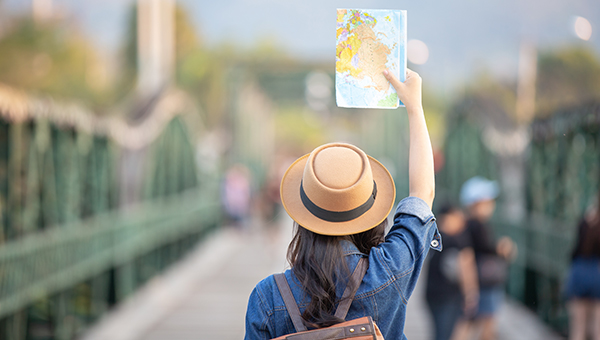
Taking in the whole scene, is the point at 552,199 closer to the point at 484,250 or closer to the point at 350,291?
the point at 484,250

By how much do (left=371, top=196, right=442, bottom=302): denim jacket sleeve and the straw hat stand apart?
2.8 inches

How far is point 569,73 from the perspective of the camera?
170ft

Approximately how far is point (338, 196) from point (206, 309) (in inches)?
244

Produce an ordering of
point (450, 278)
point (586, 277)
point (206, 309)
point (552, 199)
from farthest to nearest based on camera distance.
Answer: point (206, 309), point (552, 199), point (450, 278), point (586, 277)

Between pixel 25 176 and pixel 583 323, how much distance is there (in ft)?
14.9

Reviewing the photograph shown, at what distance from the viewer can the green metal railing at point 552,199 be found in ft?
17.4

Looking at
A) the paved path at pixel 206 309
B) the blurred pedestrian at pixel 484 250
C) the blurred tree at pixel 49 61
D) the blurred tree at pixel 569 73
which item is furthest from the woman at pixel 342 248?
the blurred tree at pixel 569 73

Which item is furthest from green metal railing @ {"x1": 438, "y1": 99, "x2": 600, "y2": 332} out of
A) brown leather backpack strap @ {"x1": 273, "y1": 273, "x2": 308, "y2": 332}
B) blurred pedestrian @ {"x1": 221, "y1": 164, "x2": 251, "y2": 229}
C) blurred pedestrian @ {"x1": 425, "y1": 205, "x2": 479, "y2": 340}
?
blurred pedestrian @ {"x1": 221, "y1": 164, "x2": 251, "y2": 229}

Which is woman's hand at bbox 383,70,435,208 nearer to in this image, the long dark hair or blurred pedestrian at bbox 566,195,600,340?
the long dark hair

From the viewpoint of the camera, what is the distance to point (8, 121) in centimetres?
427

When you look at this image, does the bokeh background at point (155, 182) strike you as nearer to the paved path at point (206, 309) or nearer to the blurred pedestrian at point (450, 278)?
A: the paved path at point (206, 309)

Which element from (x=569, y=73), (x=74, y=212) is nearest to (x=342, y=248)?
(x=74, y=212)

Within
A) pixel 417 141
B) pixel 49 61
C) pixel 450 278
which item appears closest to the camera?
pixel 417 141

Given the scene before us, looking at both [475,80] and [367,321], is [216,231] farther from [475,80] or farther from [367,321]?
[475,80]
